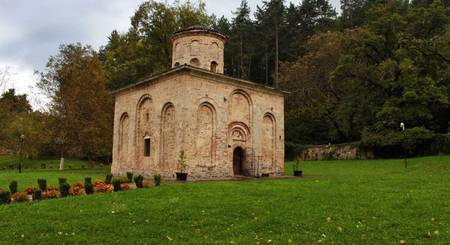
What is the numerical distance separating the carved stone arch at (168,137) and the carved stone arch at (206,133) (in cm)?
141

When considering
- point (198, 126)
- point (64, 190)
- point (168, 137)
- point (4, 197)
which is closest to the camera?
point (4, 197)

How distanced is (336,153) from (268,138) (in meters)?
13.5

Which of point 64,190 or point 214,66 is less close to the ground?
point 214,66

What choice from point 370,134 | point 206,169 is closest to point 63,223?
point 206,169

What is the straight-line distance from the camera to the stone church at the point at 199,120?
23.2 m

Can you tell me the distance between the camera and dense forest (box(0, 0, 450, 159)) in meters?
34.4

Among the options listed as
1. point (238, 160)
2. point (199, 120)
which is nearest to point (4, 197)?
point (199, 120)

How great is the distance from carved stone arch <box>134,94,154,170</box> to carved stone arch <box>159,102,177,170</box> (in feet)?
4.40

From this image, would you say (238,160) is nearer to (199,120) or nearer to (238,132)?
(238,132)

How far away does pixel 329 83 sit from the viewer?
4450 cm

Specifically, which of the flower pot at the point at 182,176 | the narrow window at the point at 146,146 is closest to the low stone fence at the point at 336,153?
the narrow window at the point at 146,146

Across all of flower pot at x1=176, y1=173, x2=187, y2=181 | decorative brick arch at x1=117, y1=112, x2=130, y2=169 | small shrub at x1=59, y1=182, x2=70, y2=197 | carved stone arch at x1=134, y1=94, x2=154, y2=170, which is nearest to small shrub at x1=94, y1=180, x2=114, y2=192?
small shrub at x1=59, y1=182, x2=70, y2=197

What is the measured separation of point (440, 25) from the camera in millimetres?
36875

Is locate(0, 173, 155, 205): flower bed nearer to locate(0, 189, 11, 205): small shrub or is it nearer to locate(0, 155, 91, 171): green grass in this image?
locate(0, 189, 11, 205): small shrub
